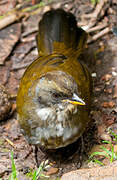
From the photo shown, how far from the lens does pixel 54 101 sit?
3803 millimetres

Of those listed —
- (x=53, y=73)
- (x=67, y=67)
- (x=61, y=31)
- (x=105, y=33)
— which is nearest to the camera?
(x=53, y=73)

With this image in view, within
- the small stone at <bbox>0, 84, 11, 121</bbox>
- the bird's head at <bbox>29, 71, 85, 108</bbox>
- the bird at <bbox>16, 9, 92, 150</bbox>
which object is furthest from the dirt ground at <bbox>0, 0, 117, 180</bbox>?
the bird's head at <bbox>29, 71, 85, 108</bbox>

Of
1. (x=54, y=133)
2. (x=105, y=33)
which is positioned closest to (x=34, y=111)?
(x=54, y=133)

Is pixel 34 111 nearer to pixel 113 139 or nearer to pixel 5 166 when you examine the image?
pixel 5 166

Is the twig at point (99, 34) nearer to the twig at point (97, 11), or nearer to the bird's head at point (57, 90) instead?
the twig at point (97, 11)

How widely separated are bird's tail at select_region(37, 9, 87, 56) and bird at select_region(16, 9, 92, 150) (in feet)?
0.47

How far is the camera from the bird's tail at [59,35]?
534 centimetres

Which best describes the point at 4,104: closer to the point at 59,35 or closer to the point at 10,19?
the point at 59,35

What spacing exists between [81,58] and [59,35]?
2.70 feet

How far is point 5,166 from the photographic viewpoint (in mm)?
4293

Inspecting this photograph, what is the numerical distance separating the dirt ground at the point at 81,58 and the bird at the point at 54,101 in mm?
482

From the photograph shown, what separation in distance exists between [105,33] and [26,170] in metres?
3.41

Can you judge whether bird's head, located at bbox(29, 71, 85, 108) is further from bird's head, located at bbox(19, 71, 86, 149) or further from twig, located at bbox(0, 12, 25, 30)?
twig, located at bbox(0, 12, 25, 30)

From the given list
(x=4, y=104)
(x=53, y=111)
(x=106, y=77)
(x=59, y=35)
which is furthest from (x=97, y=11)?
(x=53, y=111)
